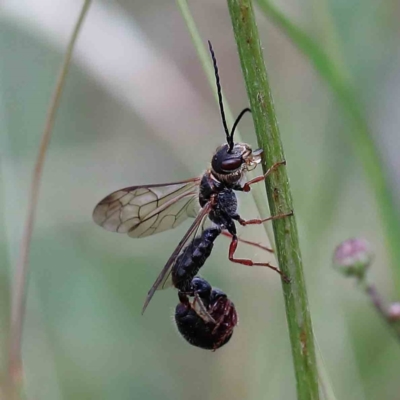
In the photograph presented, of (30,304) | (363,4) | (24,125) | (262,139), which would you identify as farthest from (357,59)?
(262,139)

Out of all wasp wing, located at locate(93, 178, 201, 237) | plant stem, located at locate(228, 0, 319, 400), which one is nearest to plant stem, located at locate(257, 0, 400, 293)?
wasp wing, located at locate(93, 178, 201, 237)

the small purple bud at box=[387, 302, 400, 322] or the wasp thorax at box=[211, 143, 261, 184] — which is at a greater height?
the wasp thorax at box=[211, 143, 261, 184]

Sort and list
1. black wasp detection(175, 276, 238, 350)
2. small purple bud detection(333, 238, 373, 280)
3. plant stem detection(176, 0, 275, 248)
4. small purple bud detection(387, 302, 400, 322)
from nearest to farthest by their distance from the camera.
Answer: plant stem detection(176, 0, 275, 248), small purple bud detection(387, 302, 400, 322), small purple bud detection(333, 238, 373, 280), black wasp detection(175, 276, 238, 350)

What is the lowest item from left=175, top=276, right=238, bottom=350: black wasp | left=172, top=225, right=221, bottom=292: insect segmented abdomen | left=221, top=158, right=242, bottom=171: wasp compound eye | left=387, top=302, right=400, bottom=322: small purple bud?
left=175, top=276, right=238, bottom=350: black wasp

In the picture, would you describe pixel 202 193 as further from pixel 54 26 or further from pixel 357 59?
pixel 357 59

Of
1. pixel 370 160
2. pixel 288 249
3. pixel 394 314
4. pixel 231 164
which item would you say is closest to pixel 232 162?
pixel 231 164

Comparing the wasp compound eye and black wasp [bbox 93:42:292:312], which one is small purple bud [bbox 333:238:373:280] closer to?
black wasp [bbox 93:42:292:312]

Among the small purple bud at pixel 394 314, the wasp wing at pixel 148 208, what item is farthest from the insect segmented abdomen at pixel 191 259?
the small purple bud at pixel 394 314

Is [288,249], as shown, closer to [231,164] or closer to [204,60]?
[204,60]
